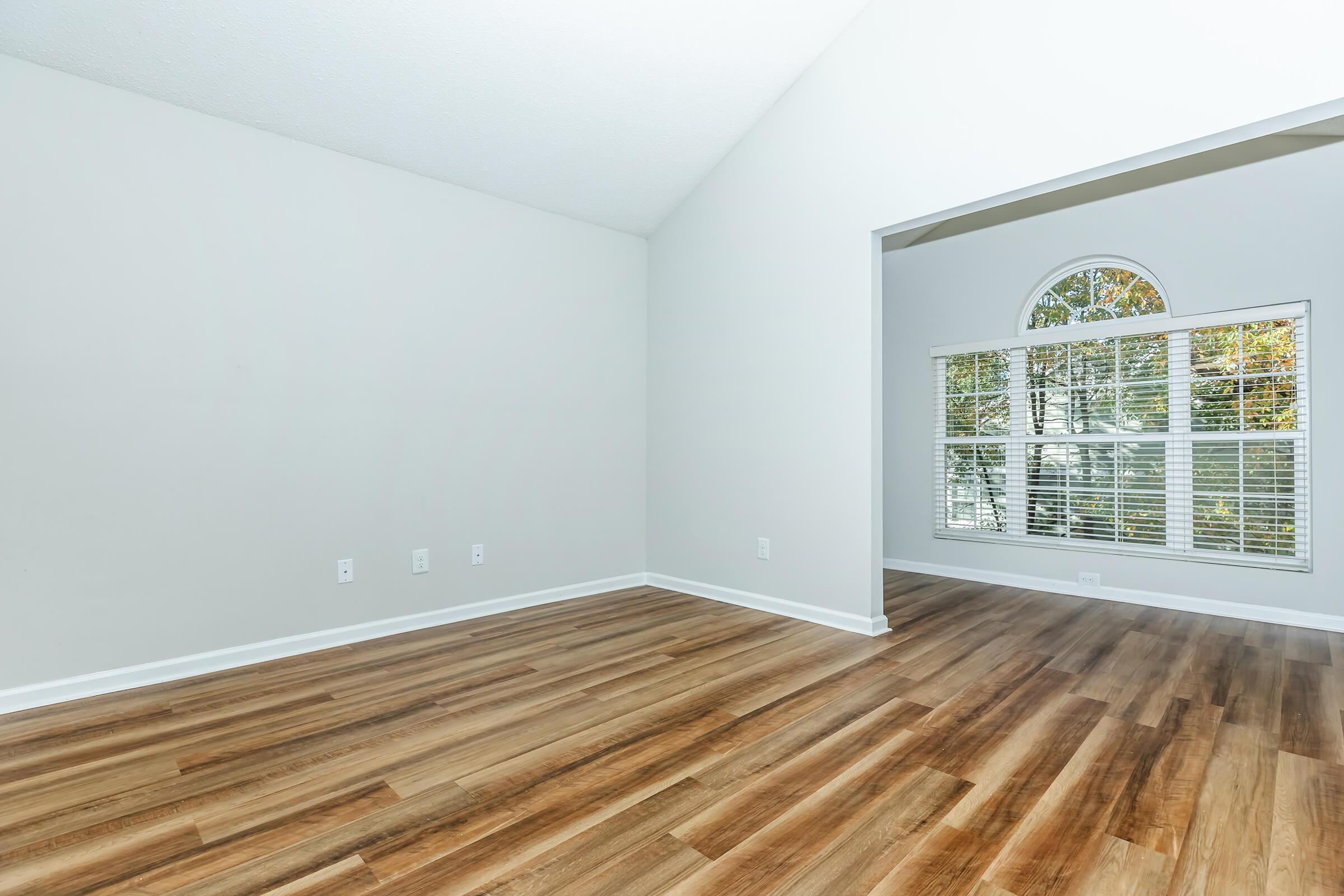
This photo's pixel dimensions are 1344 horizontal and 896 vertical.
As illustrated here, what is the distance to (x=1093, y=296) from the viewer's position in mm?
4547

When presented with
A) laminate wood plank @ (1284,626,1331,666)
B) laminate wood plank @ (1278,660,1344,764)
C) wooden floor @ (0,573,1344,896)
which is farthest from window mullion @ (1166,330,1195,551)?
laminate wood plank @ (1278,660,1344,764)

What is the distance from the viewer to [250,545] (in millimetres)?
3076

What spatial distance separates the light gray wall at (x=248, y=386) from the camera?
261 centimetres

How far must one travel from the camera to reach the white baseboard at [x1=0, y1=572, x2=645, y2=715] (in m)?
2.58

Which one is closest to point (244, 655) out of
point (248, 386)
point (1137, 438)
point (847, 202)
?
point (248, 386)

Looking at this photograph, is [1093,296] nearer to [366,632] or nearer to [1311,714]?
[1311,714]

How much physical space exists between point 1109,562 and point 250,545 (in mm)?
5064

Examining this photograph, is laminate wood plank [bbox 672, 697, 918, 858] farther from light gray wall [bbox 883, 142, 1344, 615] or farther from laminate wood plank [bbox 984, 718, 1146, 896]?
light gray wall [bbox 883, 142, 1344, 615]

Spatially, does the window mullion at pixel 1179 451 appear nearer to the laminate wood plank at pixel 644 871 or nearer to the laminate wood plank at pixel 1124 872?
the laminate wood plank at pixel 1124 872

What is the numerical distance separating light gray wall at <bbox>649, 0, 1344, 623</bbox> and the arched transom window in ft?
6.51

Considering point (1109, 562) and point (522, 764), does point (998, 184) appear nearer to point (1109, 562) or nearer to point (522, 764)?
point (1109, 562)

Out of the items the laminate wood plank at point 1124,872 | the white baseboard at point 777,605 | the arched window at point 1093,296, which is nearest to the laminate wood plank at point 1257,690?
the laminate wood plank at point 1124,872

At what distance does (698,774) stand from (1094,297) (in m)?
4.29

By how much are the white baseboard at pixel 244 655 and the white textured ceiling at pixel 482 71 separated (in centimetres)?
243
